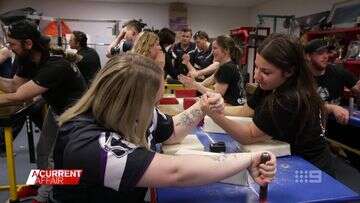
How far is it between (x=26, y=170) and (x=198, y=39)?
3.25 meters

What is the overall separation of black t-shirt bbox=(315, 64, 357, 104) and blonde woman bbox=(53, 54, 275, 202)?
2140 millimetres

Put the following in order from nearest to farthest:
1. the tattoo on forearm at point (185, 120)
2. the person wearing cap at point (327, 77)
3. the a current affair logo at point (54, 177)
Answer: the a current affair logo at point (54, 177) < the tattoo on forearm at point (185, 120) < the person wearing cap at point (327, 77)

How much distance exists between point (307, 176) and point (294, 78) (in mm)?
507

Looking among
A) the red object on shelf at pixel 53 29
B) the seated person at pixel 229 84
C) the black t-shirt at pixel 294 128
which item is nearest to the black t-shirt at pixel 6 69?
the seated person at pixel 229 84

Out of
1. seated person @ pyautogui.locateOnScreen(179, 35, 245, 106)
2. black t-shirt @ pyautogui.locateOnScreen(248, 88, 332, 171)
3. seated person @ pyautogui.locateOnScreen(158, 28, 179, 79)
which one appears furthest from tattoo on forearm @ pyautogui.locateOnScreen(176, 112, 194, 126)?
seated person @ pyautogui.locateOnScreen(158, 28, 179, 79)

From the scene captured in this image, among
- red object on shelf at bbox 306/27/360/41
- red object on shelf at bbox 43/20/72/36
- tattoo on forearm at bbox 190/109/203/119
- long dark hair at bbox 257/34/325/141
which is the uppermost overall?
red object on shelf at bbox 43/20/72/36

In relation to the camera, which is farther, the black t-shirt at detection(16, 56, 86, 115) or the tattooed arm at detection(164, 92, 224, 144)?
the black t-shirt at detection(16, 56, 86, 115)

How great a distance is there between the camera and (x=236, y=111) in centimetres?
210

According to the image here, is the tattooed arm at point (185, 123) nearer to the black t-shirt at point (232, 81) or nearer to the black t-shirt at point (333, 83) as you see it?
the black t-shirt at point (232, 81)

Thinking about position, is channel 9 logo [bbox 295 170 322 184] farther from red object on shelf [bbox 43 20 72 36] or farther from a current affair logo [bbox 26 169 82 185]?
red object on shelf [bbox 43 20 72 36]

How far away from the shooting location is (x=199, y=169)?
1.01 metres

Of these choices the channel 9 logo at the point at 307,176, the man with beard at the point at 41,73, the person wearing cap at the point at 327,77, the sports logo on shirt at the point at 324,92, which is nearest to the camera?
the channel 9 logo at the point at 307,176

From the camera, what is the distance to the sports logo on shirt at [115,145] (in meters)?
0.93

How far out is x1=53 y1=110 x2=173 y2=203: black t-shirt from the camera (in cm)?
92
